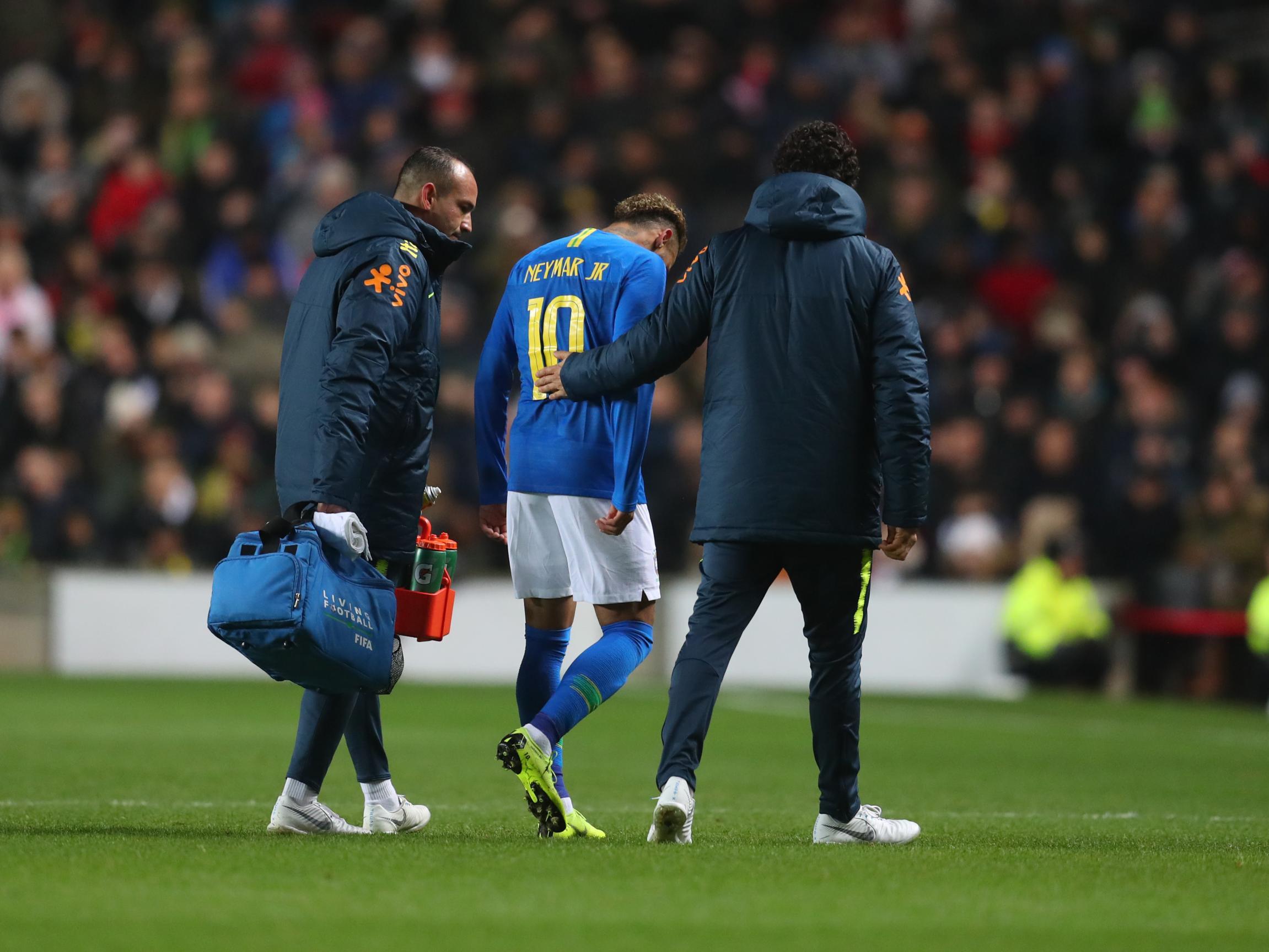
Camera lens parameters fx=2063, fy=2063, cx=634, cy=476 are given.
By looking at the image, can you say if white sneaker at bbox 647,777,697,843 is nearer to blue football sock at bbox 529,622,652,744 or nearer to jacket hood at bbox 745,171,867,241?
blue football sock at bbox 529,622,652,744

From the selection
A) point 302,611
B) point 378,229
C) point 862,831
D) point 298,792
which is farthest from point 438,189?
point 862,831

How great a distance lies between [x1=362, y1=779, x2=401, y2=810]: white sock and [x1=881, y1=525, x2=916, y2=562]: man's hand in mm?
1885

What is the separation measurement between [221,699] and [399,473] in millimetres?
8468

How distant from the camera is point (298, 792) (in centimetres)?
676

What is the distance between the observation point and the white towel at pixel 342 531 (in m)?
6.27

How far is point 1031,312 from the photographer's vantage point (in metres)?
20.1

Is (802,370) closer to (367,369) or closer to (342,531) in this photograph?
(367,369)

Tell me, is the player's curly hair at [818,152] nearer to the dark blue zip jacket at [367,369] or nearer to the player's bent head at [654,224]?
the player's bent head at [654,224]

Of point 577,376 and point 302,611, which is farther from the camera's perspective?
point 577,376

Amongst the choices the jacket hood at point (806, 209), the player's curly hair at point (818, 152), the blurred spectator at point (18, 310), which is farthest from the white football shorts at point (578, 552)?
the blurred spectator at point (18, 310)

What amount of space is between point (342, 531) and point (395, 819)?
1.22 m

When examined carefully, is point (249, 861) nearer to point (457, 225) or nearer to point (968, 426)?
point (457, 225)

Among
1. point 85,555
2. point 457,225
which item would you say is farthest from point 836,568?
point 85,555

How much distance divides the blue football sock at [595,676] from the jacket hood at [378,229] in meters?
1.38
